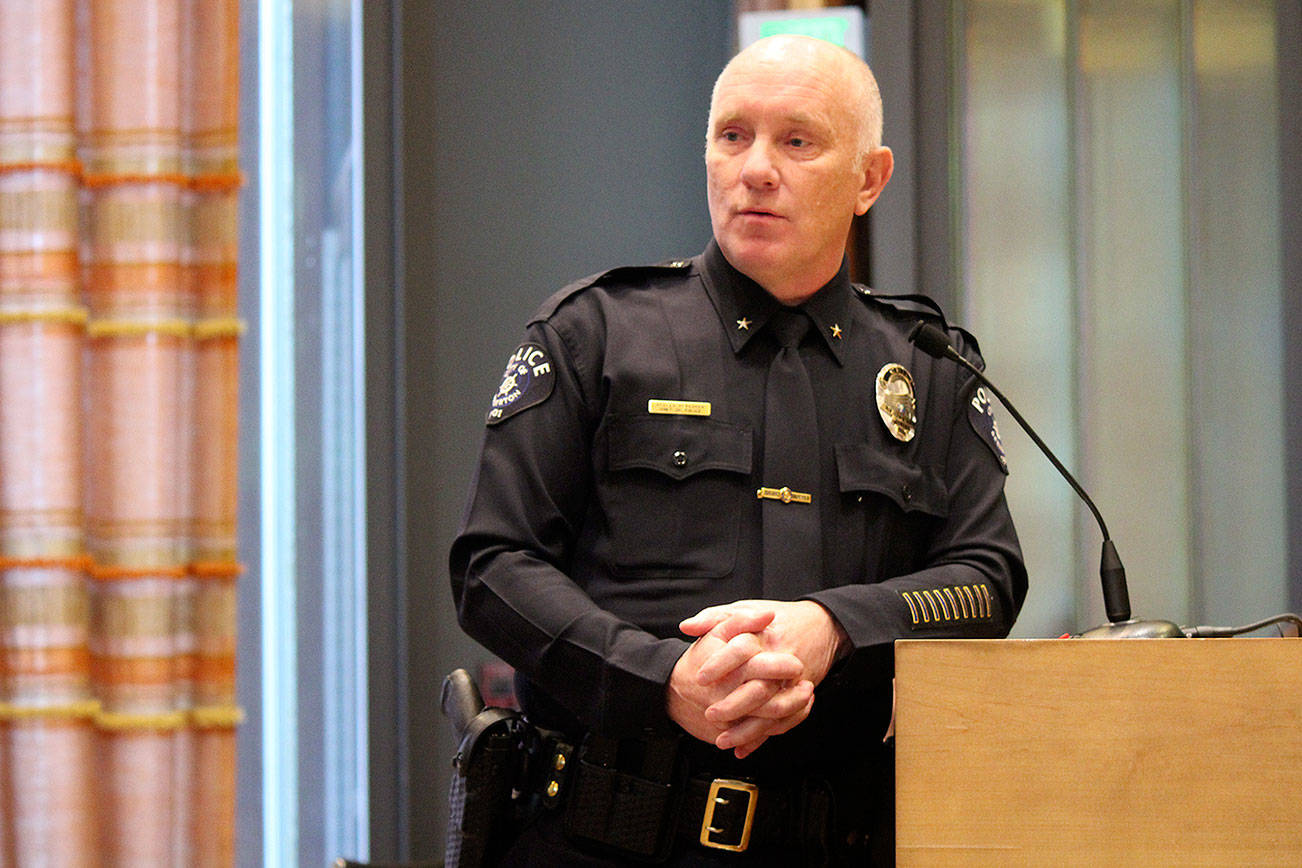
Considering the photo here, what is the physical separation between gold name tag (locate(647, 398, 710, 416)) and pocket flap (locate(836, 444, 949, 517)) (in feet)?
0.51

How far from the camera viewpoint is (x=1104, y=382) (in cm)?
248

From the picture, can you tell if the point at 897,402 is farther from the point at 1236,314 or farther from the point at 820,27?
the point at 1236,314

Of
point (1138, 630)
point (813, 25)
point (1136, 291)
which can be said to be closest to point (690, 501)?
point (1138, 630)

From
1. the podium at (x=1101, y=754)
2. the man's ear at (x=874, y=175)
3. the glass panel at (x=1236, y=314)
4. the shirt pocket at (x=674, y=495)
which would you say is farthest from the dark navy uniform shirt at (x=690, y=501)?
the glass panel at (x=1236, y=314)

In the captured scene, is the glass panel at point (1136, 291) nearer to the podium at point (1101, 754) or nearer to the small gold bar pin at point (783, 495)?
the small gold bar pin at point (783, 495)

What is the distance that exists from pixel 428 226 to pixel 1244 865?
1.88 metres

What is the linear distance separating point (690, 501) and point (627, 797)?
0.30 meters

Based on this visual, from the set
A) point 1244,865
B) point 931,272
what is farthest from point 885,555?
point 931,272

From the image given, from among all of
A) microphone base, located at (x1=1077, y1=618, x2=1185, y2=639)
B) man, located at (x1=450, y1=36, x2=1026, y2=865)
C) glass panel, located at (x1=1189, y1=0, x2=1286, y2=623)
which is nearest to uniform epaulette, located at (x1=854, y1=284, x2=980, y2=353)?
man, located at (x1=450, y1=36, x2=1026, y2=865)

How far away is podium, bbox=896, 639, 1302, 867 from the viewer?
91 centimetres

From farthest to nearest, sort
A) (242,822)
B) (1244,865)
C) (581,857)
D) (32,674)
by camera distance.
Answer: (242,822)
(32,674)
(581,857)
(1244,865)

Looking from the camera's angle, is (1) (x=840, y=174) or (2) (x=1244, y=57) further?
(2) (x=1244, y=57)

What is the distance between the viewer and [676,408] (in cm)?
136

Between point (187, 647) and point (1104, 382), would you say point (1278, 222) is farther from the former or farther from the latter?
point (187, 647)
